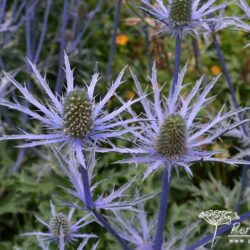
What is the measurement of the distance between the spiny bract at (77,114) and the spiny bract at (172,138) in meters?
0.16

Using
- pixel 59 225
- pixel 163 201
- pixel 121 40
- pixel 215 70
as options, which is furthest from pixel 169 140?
pixel 121 40

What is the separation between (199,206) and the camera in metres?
1.83

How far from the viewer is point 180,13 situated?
138 cm

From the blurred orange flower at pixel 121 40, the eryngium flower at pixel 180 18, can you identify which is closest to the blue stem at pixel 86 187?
the eryngium flower at pixel 180 18

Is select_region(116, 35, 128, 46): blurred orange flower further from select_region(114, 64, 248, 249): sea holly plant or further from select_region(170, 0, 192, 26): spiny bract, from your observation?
select_region(114, 64, 248, 249): sea holly plant

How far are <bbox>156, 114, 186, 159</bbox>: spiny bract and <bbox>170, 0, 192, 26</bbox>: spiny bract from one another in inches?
13.7

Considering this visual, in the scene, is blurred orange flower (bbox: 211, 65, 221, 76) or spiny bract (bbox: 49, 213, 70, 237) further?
blurred orange flower (bbox: 211, 65, 221, 76)

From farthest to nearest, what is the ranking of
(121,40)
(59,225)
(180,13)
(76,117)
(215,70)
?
1. (121,40)
2. (215,70)
3. (180,13)
4. (59,225)
5. (76,117)

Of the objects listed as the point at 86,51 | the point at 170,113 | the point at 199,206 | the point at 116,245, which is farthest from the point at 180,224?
the point at 86,51

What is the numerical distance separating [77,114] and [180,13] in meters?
0.48

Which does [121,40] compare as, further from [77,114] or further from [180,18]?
[77,114]

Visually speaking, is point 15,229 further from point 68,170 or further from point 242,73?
point 242,73

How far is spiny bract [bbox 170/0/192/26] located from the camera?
138 cm

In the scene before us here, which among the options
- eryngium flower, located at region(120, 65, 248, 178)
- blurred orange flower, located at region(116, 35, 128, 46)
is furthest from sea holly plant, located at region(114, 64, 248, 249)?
blurred orange flower, located at region(116, 35, 128, 46)
